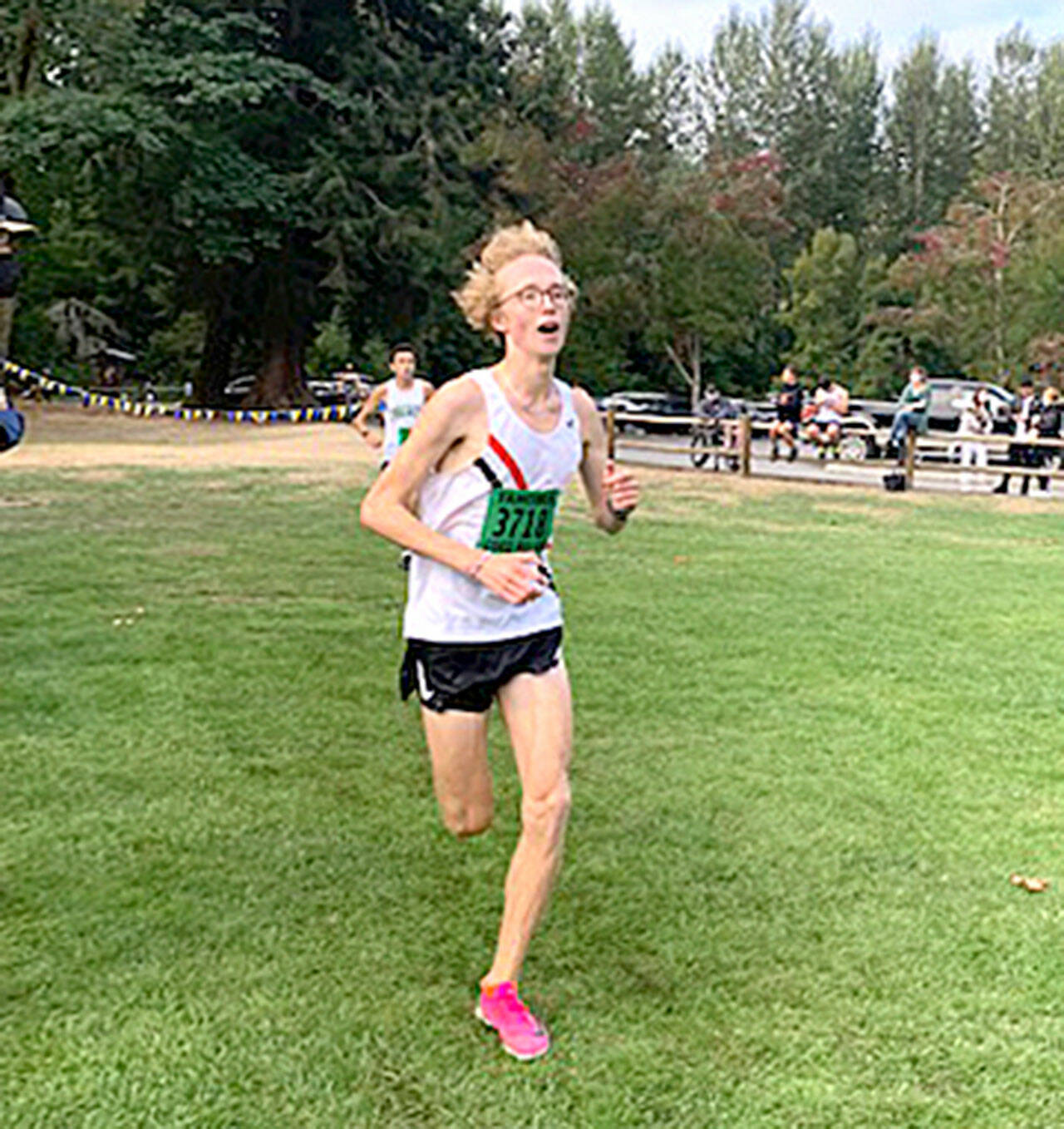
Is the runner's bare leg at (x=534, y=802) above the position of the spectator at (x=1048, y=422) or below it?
below

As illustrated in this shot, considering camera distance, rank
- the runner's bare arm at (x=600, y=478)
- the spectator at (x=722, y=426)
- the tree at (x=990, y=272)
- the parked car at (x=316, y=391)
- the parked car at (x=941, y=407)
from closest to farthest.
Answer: the runner's bare arm at (x=600, y=478), the spectator at (x=722, y=426), the parked car at (x=941, y=407), the tree at (x=990, y=272), the parked car at (x=316, y=391)

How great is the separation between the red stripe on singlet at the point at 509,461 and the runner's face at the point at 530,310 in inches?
10.5

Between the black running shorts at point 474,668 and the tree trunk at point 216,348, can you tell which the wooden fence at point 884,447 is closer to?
the black running shorts at point 474,668

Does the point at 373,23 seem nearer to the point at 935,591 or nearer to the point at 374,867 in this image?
the point at 935,591

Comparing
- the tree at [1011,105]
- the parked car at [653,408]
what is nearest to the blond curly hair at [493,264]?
the parked car at [653,408]

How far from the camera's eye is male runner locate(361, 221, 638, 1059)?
12.6 feet

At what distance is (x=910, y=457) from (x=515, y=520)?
1788cm

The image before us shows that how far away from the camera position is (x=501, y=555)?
3.81 metres

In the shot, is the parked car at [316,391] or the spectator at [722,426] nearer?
the spectator at [722,426]

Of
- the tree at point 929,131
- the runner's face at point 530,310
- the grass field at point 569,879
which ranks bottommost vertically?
the grass field at point 569,879

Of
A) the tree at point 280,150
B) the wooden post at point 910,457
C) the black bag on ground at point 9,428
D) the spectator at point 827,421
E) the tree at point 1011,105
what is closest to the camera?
the black bag on ground at point 9,428

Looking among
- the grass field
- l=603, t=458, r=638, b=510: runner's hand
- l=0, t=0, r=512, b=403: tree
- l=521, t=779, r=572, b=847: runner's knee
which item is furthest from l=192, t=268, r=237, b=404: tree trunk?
l=521, t=779, r=572, b=847: runner's knee

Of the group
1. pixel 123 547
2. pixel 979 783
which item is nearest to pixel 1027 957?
pixel 979 783

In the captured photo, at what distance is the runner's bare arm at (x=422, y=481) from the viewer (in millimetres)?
3768
